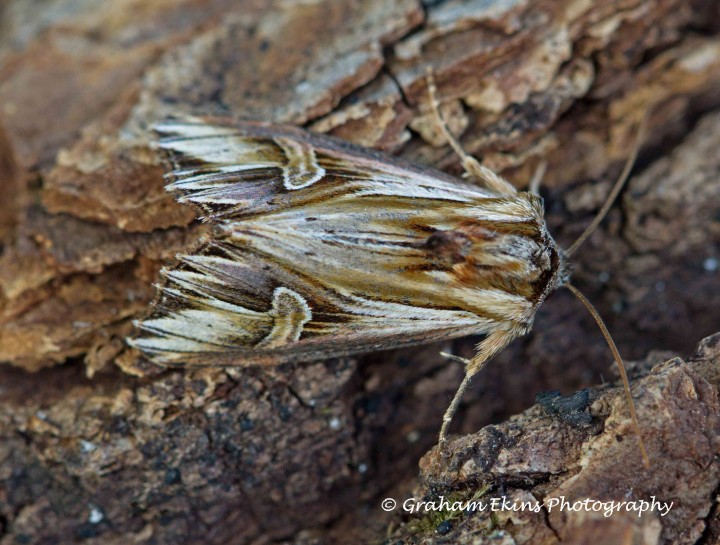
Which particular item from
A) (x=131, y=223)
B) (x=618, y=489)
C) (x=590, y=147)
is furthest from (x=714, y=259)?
(x=131, y=223)

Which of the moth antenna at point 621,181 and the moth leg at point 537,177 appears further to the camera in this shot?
the moth leg at point 537,177

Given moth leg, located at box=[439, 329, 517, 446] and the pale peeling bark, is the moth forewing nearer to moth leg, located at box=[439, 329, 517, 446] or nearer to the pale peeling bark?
moth leg, located at box=[439, 329, 517, 446]

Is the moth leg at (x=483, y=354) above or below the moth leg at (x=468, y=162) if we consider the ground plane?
below

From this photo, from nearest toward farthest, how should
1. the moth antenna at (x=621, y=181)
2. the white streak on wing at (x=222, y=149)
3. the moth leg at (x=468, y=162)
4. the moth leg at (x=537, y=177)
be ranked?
the white streak on wing at (x=222, y=149)
the moth leg at (x=468, y=162)
the moth antenna at (x=621, y=181)
the moth leg at (x=537, y=177)

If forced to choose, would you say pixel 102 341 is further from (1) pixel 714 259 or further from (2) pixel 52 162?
(1) pixel 714 259

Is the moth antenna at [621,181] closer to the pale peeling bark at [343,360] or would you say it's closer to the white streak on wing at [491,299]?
the pale peeling bark at [343,360]

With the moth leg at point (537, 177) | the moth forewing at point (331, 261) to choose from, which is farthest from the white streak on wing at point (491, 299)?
the moth leg at point (537, 177)

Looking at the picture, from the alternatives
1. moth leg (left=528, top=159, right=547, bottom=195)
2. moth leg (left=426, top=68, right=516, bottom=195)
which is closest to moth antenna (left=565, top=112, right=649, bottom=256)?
moth leg (left=528, top=159, right=547, bottom=195)
